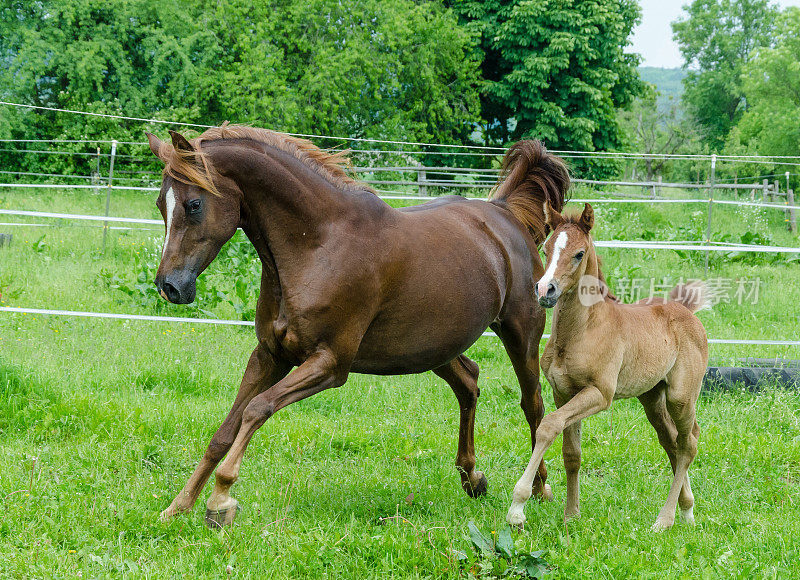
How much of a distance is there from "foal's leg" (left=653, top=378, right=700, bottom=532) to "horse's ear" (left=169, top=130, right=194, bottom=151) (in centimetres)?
299

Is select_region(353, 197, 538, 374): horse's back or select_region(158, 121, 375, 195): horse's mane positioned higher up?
select_region(158, 121, 375, 195): horse's mane

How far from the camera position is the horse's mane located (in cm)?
369

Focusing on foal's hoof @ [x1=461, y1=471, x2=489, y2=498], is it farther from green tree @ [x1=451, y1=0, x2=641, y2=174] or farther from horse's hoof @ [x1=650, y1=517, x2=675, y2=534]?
green tree @ [x1=451, y1=0, x2=641, y2=174]

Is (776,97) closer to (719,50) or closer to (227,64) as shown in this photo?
(719,50)

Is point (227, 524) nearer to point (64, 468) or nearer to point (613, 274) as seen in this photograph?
point (64, 468)

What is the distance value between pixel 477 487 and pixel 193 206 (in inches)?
102

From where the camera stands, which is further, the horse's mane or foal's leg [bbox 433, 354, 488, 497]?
foal's leg [bbox 433, 354, 488, 497]

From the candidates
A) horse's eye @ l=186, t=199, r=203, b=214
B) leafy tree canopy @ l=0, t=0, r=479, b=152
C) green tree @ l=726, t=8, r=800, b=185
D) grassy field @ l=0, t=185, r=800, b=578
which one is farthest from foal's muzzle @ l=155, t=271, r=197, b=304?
green tree @ l=726, t=8, r=800, b=185

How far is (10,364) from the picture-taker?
5.91 m

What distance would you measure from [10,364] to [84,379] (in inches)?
25.6

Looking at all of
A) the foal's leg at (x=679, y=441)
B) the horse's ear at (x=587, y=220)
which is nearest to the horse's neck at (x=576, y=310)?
the horse's ear at (x=587, y=220)

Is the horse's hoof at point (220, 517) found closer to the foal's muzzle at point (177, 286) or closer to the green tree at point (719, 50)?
the foal's muzzle at point (177, 286)

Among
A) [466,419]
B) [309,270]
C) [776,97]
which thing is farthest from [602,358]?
[776,97]

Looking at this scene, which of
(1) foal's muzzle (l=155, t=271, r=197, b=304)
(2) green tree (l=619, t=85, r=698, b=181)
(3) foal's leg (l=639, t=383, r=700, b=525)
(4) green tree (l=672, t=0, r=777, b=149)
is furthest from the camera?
(4) green tree (l=672, t=0, r=777, b=149)
